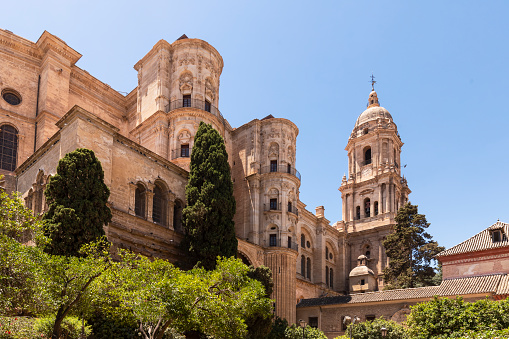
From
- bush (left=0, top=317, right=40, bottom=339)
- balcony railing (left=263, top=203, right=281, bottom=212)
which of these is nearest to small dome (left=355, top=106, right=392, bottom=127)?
balcony railing (left=263, top=203, right=281, bottom=212)

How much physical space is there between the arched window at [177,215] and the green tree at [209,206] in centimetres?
172

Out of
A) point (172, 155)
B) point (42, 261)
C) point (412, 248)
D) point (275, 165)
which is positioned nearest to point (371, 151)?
point (412, 248)

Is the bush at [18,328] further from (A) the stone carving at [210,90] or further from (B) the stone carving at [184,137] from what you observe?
(A) the stone carving at [210,90]

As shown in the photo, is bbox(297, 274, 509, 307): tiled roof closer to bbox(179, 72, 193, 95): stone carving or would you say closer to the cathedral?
the cathedral

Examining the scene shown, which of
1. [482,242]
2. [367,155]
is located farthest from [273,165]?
[367,155]

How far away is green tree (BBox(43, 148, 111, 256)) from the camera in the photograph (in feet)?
59.3

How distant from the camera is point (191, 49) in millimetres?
33531

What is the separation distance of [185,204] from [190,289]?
12.7m

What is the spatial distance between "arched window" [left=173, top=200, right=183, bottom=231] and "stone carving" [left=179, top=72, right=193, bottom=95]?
30.0 ft

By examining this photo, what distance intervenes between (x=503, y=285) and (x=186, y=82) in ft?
77.4

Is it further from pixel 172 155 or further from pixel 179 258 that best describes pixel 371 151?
pixel 179 258

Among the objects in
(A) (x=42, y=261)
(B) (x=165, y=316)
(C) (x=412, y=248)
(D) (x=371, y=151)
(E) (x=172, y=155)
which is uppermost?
(D) (x=371, y=151)

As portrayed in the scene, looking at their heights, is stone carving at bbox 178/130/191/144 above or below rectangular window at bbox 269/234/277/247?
above

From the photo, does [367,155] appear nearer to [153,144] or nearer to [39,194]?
[153,144]
